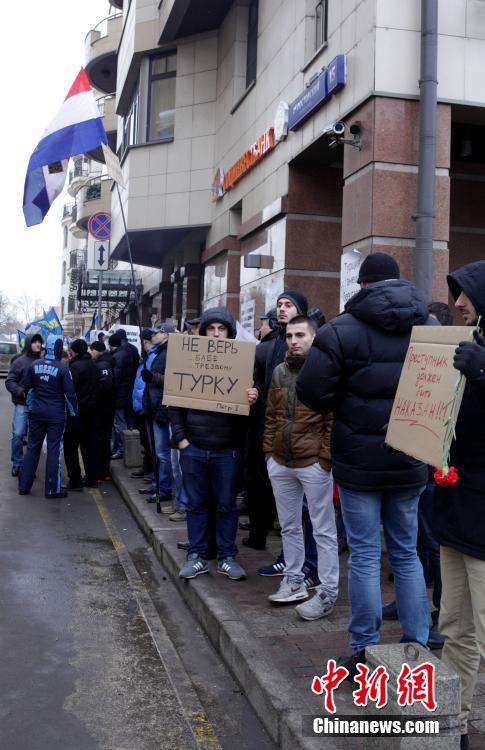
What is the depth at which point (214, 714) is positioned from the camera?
12.7 feet

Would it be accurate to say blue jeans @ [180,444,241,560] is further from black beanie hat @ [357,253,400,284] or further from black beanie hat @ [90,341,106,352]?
black beanie hat @ [90,341,106,352]

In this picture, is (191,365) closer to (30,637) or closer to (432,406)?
(30,637)

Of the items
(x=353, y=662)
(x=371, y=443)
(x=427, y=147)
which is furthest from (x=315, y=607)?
(x=427, y=147)

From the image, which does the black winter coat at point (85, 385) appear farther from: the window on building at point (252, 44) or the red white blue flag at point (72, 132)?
the window on building at point (252, 44)

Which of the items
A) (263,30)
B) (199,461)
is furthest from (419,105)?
(263,30)

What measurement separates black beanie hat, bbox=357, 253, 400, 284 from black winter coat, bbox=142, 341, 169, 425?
4.67 meters

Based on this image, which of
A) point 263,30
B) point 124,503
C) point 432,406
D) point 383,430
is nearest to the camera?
point 432,406

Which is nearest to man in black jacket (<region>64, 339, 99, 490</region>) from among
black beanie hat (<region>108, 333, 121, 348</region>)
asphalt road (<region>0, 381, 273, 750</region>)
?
black beanie hat (<region>108, 333, 121, 348</region>)

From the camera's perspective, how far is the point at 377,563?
12.3ft

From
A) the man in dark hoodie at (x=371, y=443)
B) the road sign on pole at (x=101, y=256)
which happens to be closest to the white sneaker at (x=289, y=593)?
the man in dark hoodie at (x=371, y=443)

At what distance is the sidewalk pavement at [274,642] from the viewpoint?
3.46 meters

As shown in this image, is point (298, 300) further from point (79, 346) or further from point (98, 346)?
point (98, 346)

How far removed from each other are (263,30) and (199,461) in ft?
32.3

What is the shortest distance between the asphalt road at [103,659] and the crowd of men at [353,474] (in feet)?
1.95
